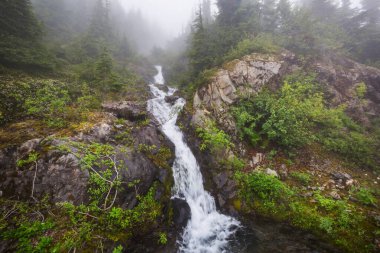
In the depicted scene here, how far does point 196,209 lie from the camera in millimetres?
8742

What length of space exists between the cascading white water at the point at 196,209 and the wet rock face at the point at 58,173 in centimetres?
206

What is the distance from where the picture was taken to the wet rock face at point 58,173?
5.73 meters

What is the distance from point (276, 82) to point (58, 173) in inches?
555

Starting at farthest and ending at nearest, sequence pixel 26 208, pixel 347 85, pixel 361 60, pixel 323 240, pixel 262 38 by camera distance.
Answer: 1. pixel 361 60
2. pixel 262 38
3. pixel 347 85
4. pixel 323 240
5. pixel 26 208

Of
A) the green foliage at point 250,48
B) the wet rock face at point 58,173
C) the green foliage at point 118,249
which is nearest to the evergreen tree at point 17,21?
the wet rock face at point 58,173

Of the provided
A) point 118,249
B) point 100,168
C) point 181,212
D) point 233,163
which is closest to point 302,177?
point 233,163

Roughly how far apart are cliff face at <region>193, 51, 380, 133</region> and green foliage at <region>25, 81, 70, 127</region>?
23.9ft

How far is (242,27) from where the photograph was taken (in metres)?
16.4

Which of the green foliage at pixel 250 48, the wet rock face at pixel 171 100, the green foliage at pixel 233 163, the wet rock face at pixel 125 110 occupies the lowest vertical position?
the green foliage at pixel 233 163

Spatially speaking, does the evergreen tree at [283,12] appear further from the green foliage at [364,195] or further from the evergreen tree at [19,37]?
the evergreen tree at [19,37]

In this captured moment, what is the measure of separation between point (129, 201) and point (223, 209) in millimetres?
4693

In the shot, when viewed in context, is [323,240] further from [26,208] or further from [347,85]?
[347,85]

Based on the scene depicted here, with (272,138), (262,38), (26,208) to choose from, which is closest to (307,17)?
(262,38)

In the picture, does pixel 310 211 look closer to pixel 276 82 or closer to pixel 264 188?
pixel 264 188
